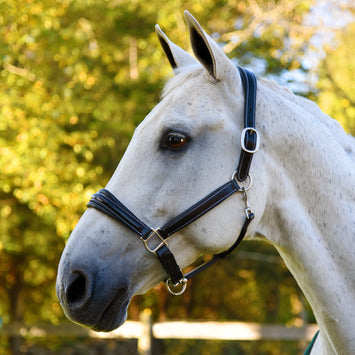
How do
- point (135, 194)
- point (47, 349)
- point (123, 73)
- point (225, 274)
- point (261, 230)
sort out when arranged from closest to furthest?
point (135, 194) < point (261, 230) < point (123, 73) < point (47, 349) < point (225, 274)

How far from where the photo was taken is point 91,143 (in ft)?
21.6

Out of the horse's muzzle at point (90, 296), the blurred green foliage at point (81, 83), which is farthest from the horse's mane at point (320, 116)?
the blurred green foliage at point (81, 83)

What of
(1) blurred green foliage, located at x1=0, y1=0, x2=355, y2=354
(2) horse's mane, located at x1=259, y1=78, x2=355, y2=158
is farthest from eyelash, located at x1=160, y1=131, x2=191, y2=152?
(1) blurred green foliage, located at x1=0, y1=0, x2=355, y2=354

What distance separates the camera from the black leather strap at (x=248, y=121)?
1986 mm

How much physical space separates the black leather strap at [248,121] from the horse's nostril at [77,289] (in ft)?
2.49

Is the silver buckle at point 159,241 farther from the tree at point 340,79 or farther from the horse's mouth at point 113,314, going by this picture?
the tree at point 340,79

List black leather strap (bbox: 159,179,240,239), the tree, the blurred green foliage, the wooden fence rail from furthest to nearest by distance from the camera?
the tree < the wooden fence rail < the blurred green foliage < black leather strap (bbox: 159,179,240,239)

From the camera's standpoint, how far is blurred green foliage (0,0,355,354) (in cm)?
634

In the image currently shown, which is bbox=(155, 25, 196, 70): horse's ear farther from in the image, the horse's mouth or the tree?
the tree

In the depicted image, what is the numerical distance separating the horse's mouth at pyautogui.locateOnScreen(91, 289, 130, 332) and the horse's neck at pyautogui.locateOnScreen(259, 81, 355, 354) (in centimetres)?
68

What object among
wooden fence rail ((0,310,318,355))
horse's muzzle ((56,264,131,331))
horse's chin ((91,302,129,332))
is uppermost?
horse's muzzle ((56,264,131,331))

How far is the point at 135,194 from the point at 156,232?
18 centimetres

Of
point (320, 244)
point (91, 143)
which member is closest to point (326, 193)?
point (320, 244)

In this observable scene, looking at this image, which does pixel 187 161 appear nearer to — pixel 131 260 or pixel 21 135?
pixel 131 260
